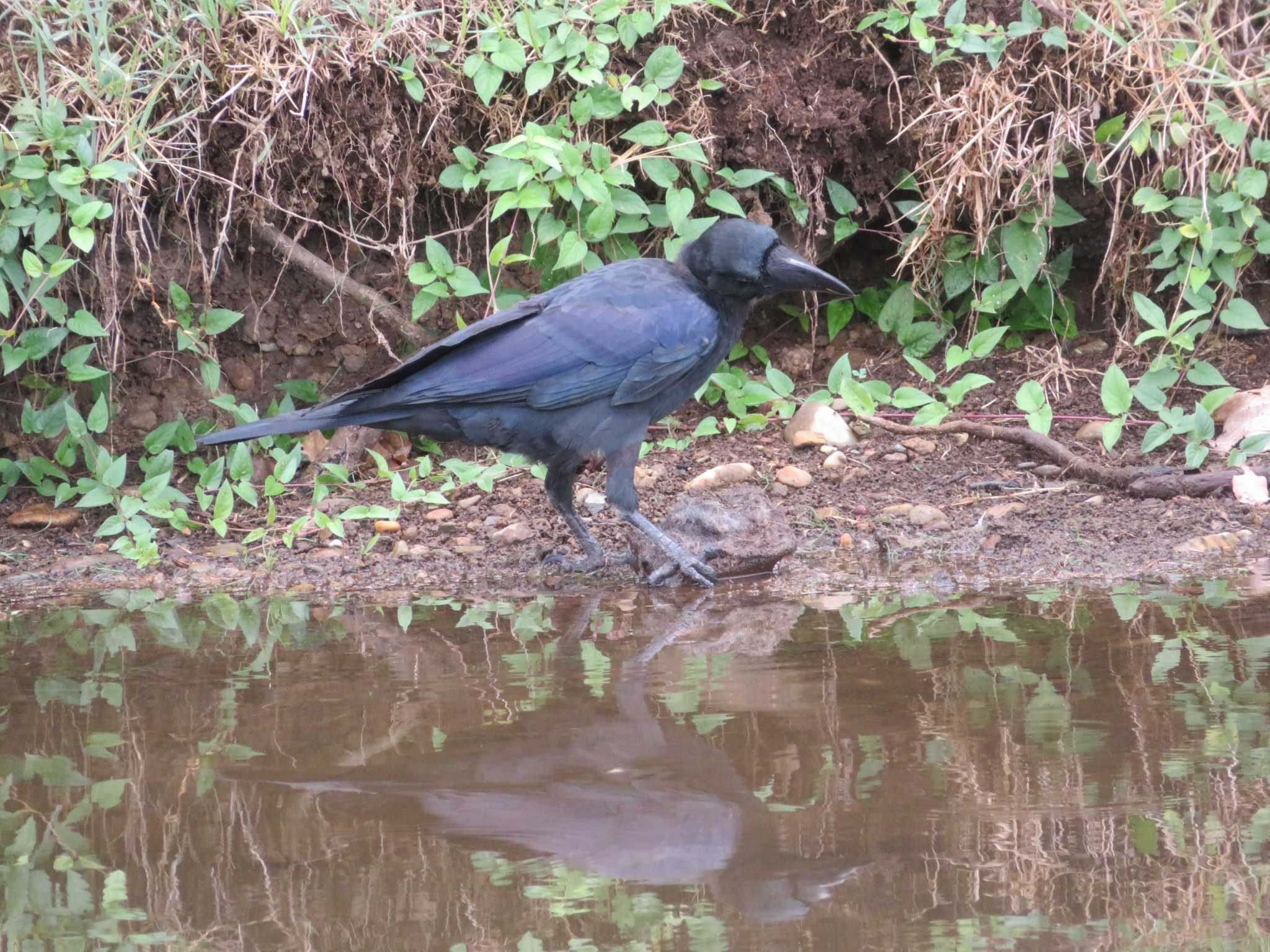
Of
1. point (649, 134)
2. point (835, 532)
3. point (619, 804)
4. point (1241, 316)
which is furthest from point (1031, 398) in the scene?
point (619, 804)

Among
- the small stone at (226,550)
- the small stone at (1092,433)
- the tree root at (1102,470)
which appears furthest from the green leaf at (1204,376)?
the small stone at (226,550)

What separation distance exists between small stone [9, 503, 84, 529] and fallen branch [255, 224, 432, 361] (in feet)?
3.67

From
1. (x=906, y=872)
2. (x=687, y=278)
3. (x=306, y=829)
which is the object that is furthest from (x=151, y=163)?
(x=906, y=872)

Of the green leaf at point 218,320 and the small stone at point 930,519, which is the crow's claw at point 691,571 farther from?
the green leaf at point 218,320

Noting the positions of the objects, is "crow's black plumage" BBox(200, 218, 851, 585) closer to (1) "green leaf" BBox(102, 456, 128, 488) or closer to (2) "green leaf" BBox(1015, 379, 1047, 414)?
(1) "green leaf" BBox(102, 456, 128, 488)

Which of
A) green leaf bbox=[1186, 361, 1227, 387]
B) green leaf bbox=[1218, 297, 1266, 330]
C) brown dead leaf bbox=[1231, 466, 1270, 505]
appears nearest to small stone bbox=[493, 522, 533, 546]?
brown dead leaf bbox=[1231, 466, 1270, 505]

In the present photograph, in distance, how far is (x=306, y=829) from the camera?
1.97 m

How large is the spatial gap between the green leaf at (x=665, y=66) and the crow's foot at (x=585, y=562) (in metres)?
1.65

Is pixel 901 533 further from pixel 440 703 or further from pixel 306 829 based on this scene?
pixel 306 829

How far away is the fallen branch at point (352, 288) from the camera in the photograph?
4.59 meters

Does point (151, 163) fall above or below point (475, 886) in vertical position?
above

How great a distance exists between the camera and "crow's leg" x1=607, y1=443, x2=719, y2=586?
3.63 metres

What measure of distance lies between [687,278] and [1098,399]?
168 centimetres

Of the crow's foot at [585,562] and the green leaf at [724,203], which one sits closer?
the crow's foot at [585,562]
